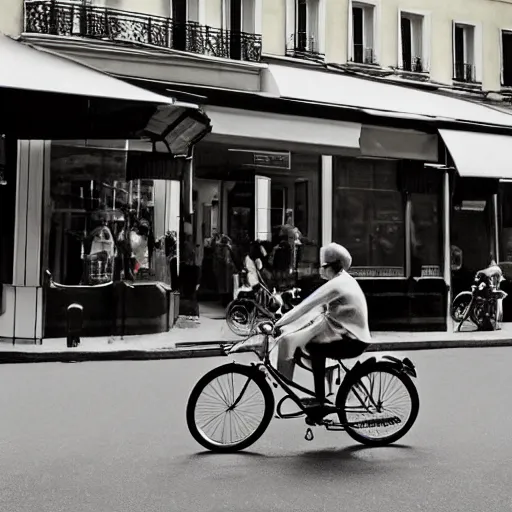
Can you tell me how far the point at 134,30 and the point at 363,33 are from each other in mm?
5558

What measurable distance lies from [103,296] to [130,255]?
0.89m

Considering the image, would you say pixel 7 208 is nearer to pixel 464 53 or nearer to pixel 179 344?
pixel 179 344

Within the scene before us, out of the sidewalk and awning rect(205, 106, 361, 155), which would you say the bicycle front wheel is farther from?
awning rect(205, 106, 361, 155)

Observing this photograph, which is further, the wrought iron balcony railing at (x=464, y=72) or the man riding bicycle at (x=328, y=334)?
the wrought iron balcony railing at (x=464, y=72)

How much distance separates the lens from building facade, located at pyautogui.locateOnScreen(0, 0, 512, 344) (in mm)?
13828

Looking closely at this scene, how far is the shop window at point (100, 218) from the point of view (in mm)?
13352

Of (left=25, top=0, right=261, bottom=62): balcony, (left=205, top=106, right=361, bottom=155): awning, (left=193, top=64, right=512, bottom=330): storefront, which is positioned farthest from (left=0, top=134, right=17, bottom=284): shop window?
(left=193, top=64, right=512, bottom=330): storefront

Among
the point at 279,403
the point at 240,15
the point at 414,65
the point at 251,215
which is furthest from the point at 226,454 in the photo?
the point at 414,65

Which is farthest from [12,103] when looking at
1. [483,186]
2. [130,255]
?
[483,186]

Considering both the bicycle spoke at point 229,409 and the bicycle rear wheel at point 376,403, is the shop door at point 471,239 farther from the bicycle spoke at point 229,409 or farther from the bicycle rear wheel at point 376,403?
the bicycle spoke at point 229,409

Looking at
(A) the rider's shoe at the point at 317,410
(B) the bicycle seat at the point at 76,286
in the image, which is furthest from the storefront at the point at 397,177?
(A) the rider's shoe at the point at 317,410

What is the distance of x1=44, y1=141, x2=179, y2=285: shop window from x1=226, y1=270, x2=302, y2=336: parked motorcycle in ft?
4.88

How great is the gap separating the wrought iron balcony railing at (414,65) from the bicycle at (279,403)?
1309 cm

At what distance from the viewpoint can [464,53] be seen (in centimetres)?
1894
